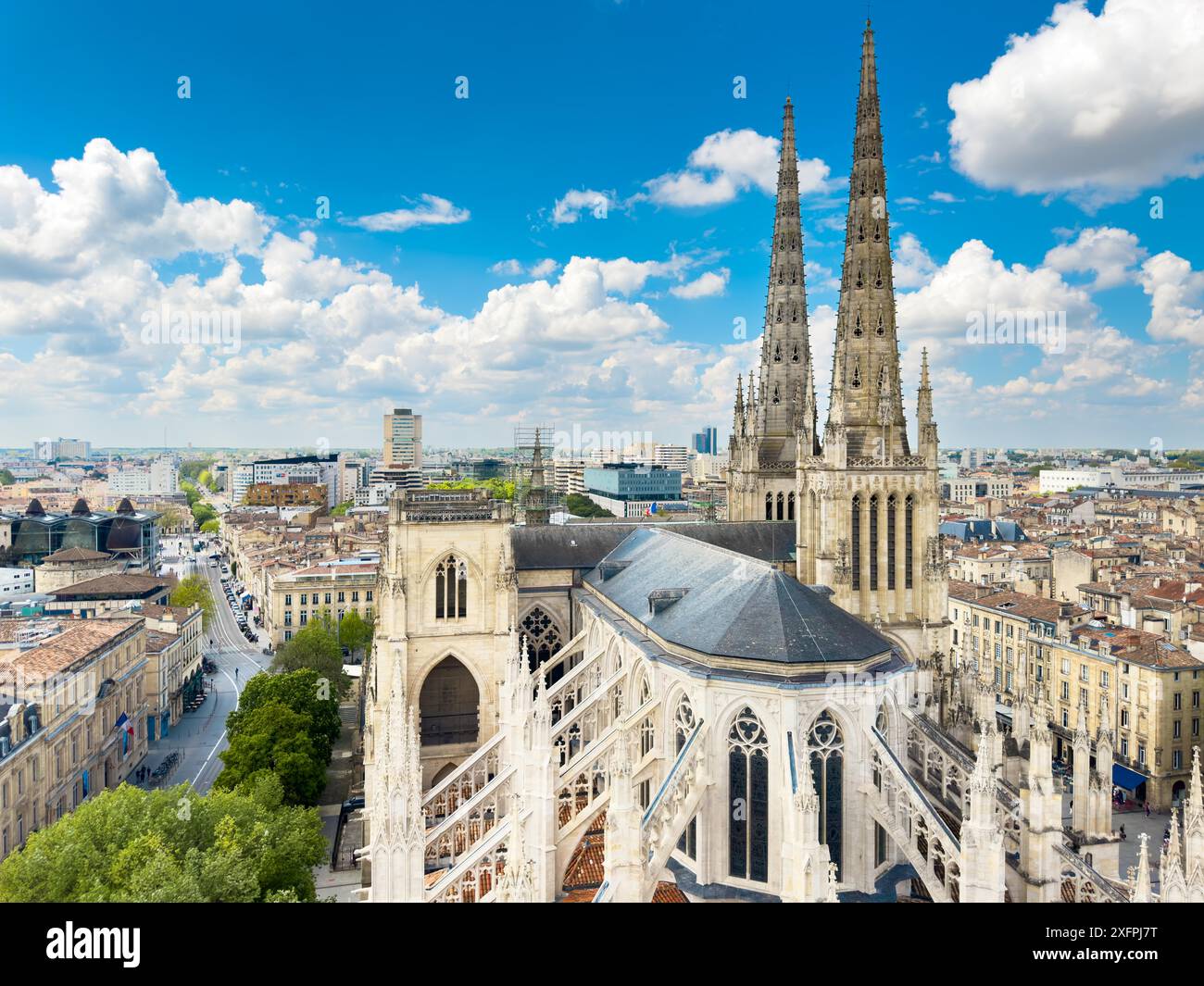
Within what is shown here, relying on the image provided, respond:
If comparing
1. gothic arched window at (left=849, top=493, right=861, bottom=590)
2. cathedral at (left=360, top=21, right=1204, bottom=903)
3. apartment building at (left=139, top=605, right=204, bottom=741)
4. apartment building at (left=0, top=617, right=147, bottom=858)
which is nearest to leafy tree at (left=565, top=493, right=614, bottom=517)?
apartment building at (left=139, top=605, right=204, bottom=741)

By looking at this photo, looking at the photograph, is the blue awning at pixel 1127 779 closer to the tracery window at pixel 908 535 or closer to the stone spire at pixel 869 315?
the tracery window at pixel 908 535

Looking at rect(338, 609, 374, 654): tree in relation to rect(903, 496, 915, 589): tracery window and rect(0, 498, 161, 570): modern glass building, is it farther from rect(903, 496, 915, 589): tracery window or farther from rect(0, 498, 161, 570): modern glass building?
rect(903, 496, 915, 589): tracery window

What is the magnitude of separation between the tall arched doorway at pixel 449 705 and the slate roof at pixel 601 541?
283 inches

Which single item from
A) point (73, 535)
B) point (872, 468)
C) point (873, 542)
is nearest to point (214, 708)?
point (73, 535)

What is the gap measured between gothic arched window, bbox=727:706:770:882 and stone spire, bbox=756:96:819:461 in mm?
27568

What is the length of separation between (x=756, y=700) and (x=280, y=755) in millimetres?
26830

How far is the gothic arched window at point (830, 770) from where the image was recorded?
23.6 m

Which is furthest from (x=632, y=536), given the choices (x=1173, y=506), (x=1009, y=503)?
(x=1009, y=503)

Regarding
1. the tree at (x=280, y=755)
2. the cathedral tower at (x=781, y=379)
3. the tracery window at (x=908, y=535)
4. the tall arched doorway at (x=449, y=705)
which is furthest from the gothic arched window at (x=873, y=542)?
the tree at (x=280, y=755)

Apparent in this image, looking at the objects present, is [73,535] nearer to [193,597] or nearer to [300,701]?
[193,597]

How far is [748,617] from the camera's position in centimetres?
2622
